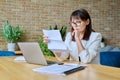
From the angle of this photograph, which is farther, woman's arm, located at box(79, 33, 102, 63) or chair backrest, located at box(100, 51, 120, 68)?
chair backrest, located at box(100, 51, 120, 68)

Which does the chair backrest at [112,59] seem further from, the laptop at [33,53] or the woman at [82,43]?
the laptop at [33,53]

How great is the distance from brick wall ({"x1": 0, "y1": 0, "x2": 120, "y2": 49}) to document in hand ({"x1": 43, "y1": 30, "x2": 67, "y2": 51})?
276 centimetres

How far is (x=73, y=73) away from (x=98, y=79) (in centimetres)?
22

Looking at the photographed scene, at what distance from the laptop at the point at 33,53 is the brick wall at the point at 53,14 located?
274cm

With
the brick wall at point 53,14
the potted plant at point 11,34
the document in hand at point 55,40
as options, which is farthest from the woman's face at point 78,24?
the brick wall at point 53,14

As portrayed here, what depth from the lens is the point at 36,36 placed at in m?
4.81

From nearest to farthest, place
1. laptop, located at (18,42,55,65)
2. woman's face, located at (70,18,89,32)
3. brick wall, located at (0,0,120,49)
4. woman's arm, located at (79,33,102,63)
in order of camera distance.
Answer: laptop, located at (18,42,55,65), woman's arm, located at (79,33,102,63), woman's face, located at (70,18,89,32), brick wall, located at (0,0,120,49)

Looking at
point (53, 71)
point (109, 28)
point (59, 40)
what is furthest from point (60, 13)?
point (53, 71)

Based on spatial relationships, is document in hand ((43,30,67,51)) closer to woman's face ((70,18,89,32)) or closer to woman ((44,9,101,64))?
woman ((44,9,101,64))

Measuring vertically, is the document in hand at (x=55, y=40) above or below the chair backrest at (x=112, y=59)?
above

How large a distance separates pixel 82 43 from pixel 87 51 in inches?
7.3

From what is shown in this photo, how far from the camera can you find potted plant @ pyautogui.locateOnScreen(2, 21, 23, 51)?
14.0 feet

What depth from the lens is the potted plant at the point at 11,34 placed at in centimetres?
428

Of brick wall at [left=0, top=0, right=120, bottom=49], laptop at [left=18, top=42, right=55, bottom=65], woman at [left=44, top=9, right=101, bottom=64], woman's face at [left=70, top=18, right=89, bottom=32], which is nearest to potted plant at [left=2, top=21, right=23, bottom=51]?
brick wall at [left=0, top=0, right=120, bottom=49]
